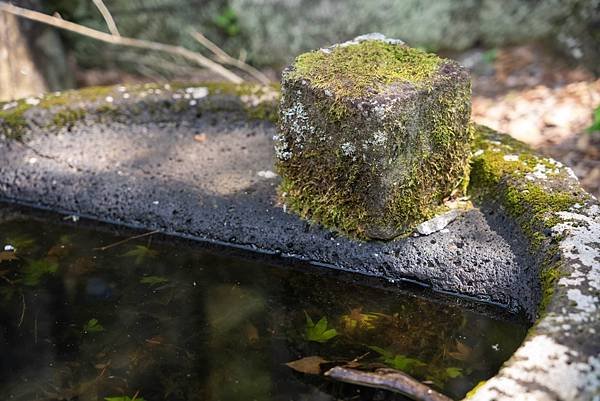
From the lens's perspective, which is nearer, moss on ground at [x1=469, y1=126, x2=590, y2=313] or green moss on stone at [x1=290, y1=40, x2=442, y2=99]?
moss on ground at [x1=469, y1=126, x2=590, y2=313]

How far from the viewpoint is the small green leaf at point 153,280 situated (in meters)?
2.66

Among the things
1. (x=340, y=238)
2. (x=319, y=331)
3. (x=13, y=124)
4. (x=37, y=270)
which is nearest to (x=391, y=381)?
(x=319, y=331)

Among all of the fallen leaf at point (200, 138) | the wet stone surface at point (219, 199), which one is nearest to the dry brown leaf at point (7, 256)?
the wet stone surface at point (219, 199)

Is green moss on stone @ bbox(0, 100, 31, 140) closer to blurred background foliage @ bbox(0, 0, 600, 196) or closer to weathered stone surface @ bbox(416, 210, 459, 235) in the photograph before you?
blurred background foliage @ bbox(0, 0, 600, 196)

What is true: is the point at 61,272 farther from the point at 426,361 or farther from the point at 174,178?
the point at 426,361

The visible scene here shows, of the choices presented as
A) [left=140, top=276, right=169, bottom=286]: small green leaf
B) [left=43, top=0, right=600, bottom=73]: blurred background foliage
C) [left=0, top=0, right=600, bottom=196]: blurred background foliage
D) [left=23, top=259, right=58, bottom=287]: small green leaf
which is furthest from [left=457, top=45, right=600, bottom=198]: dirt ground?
[left=23, top=259, right=58, bottom=287]: small green leaf

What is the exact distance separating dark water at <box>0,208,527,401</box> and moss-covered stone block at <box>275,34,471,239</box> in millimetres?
315

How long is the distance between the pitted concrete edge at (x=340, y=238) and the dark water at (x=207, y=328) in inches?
4.2

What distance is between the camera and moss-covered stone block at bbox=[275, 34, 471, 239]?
242 centimetres

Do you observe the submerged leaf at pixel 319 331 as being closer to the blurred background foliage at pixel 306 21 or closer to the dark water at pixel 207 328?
the dark water at pixel 207 328

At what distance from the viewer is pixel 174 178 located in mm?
3184

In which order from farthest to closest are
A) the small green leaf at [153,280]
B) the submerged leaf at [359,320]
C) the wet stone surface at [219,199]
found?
1. the small green leaf at [153,280]
2. the wet stone surface at [219,199]
3. the submerged leaf at [359,320]

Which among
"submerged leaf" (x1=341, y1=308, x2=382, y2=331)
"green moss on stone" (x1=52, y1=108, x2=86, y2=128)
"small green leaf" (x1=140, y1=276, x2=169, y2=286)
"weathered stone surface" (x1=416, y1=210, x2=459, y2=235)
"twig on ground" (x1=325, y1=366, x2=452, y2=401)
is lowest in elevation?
"twig on ground" (x1=325, y1=366, x2=452, y2=401)

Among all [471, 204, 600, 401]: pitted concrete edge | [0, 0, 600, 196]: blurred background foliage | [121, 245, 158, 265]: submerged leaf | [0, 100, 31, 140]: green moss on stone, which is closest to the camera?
[471, 204, 600, 401]: pitted concrete edge
